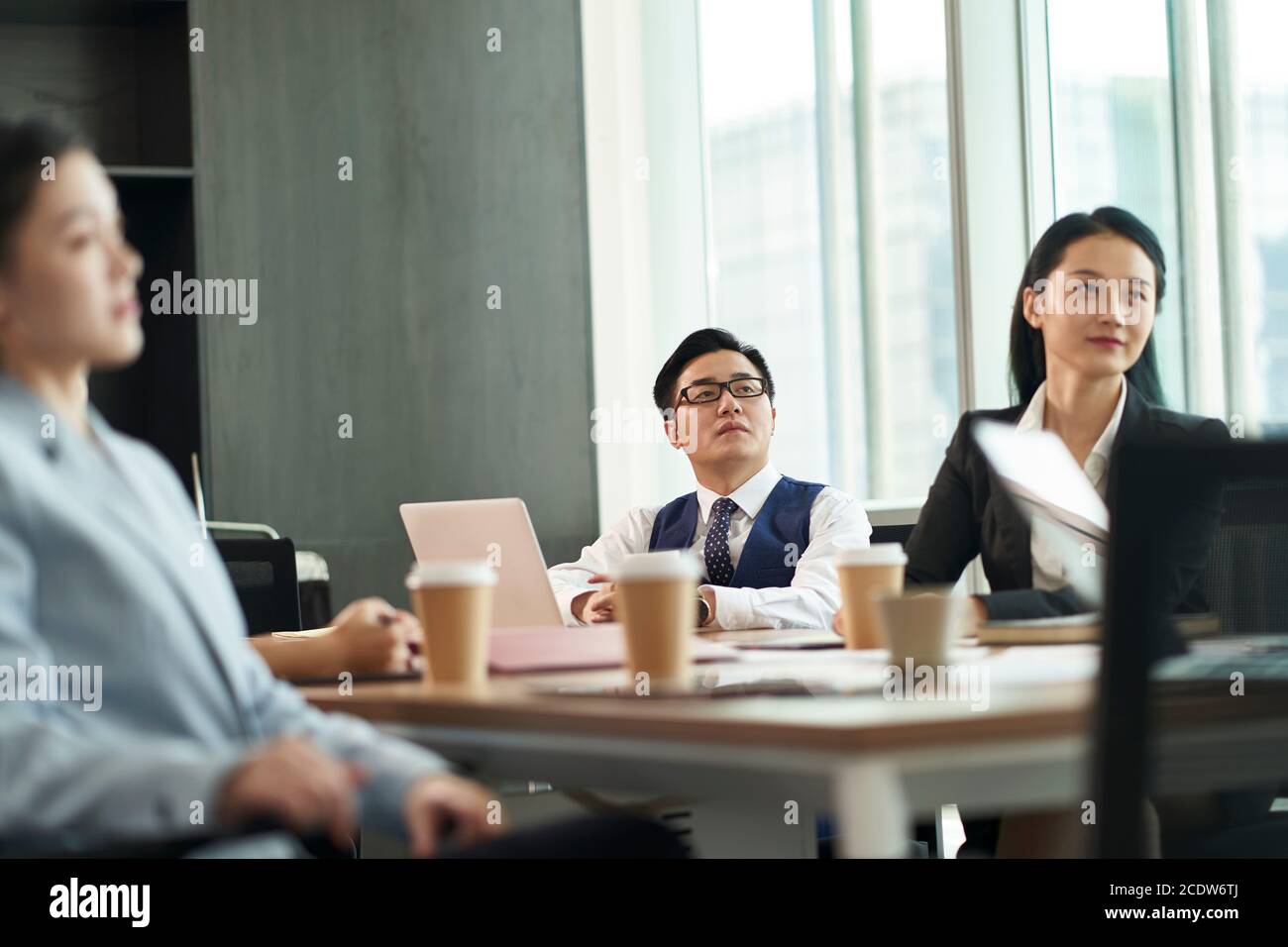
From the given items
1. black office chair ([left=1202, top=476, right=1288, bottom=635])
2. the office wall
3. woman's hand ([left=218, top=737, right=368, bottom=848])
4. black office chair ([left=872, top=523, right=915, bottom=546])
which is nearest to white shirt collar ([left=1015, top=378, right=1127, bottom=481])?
black office chair ([left=872, top=523, right=915, bottom=546])

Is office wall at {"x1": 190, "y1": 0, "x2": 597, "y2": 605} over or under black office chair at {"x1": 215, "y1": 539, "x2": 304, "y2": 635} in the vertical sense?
over

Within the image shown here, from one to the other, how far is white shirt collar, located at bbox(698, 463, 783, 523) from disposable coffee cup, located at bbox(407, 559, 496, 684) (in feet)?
5.16

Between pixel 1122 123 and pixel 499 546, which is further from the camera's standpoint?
pixel 1122 123

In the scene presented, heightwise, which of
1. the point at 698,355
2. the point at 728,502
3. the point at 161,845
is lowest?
the point at 161,845

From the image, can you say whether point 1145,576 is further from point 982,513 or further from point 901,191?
point 901,191

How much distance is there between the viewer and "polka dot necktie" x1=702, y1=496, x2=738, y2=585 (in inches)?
112

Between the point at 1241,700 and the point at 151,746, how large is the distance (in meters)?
0.71

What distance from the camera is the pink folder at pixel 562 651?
57.2 inches

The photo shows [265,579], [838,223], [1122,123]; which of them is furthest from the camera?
[838,223]

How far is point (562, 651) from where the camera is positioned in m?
1.52

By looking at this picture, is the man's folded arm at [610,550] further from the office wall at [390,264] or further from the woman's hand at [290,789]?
the woman's hand at [290,789]

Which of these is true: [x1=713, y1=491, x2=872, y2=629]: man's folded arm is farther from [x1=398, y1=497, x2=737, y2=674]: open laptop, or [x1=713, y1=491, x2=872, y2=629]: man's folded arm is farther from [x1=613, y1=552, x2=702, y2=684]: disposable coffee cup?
[x1=613, y1=552, x2=702, y2=684]: disposable coffee cup

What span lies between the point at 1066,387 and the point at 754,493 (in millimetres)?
728

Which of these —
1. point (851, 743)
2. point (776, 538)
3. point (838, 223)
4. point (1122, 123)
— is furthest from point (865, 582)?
point (838, 223)
